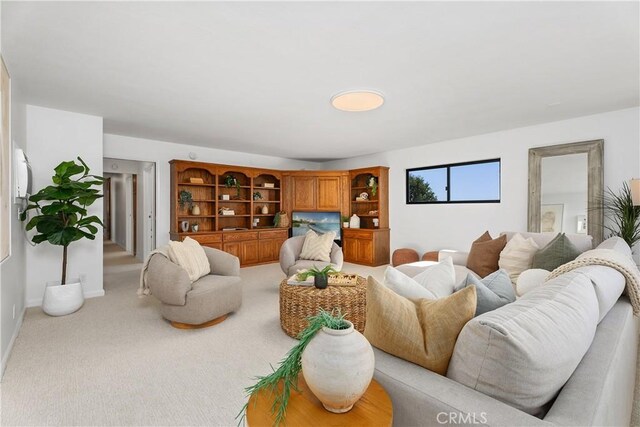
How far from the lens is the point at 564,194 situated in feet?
14.1

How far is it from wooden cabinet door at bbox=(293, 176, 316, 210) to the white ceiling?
8.91ft

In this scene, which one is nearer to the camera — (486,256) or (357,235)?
(486,256)

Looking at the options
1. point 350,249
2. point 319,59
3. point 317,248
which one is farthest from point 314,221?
point 319,59

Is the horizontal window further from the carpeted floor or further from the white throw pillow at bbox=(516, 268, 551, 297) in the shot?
the carpeted floor

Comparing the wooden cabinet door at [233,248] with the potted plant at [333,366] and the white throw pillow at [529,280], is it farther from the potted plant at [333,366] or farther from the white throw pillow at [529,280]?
the potted plant at [333,366]

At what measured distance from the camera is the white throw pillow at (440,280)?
4.82 ft

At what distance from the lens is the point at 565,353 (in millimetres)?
903

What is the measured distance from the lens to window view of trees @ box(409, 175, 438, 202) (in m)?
5.95

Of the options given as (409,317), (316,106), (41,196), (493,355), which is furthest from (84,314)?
(493,355)

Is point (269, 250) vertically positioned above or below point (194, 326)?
above

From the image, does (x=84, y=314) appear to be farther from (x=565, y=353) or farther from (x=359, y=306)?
(x=565, y=353)

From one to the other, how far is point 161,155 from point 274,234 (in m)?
2.71

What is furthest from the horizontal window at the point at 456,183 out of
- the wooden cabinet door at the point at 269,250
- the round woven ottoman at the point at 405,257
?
the wooden cabinet door at the point at 269,250

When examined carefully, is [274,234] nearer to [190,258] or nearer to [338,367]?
[190,258]
